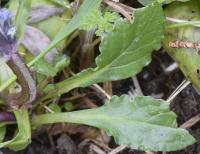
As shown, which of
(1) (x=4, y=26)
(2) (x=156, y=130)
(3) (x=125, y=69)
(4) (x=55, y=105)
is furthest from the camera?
(4) (x=55, y=105)

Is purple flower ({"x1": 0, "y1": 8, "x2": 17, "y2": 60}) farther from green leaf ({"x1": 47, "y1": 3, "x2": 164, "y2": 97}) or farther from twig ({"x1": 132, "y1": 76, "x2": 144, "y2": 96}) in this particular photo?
twig ({"x1": 132, "y1": 76, "x2": 144, "y2": 96})

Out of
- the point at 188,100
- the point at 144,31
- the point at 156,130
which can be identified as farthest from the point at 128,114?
the point at 188,100

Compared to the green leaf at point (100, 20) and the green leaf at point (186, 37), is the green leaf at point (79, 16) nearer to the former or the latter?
Result: the green leaf at point (100, 20)

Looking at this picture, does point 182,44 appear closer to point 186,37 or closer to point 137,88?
point 186,37

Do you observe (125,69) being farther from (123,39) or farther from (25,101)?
(25,101)

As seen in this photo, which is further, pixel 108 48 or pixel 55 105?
pixel 55 105

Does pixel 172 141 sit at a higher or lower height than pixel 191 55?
lower

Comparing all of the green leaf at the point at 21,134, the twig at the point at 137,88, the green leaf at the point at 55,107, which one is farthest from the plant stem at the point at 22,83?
the twig at the point at 137,88
